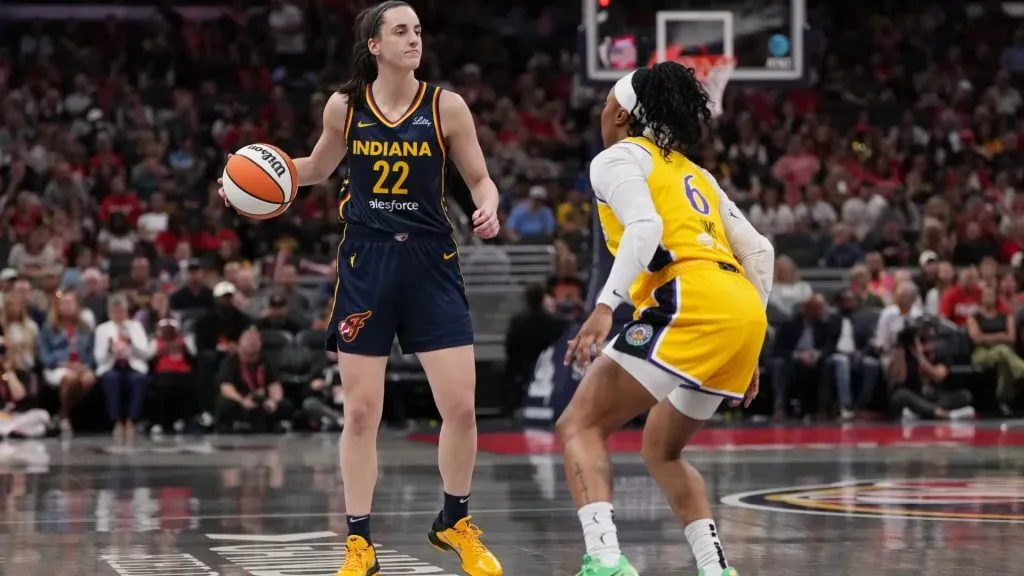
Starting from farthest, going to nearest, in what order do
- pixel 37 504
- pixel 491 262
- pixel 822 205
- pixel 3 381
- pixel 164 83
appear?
1. pixel 164 83
2. pixel 822 205
3. pixel 491 262
4. pixel 3 381
5. pixel 37 504

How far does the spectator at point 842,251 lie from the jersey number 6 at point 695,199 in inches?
646

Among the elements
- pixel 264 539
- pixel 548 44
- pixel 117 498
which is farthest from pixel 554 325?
pixel 548 44

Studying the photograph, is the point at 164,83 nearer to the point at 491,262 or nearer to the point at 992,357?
the point at 491,262

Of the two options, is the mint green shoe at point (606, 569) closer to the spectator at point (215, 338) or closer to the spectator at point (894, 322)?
the spectator at point (215, 338)

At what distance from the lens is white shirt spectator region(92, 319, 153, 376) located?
1867 centimetres

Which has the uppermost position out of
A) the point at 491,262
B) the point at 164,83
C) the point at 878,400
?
the point at 164,83

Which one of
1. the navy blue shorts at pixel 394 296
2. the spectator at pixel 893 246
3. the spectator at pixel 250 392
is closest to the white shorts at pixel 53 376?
the spectator at pixel 250 392

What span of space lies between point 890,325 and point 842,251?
311 cm

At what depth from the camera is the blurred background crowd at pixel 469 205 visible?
62.0 ft

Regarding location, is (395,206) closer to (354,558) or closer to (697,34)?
(354,558)

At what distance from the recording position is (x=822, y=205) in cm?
2433

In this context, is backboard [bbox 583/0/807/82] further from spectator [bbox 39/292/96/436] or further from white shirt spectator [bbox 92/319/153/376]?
spectator [bbox 39/292/96/436]

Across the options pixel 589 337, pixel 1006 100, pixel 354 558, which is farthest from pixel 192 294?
pixel 1006 100

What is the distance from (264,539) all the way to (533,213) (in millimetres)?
14563
